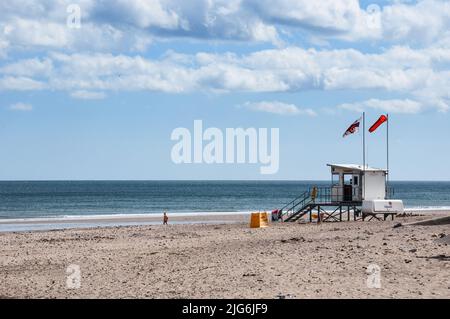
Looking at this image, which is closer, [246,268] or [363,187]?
[246,268]

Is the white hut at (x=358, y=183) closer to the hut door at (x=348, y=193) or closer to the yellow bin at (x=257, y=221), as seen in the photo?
the hut door at (x=348, y=193)

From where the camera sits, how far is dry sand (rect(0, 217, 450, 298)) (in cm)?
1520

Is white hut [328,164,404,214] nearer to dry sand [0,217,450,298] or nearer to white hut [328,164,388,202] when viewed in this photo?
white hut [328,164,388,202]

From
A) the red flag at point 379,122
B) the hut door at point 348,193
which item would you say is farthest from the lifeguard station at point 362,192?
the red flag at point 379,122

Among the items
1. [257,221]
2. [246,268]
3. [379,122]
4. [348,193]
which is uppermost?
[379,122]

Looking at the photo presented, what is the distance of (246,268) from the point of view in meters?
18.0

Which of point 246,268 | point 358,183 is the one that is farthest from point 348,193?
point 246,268

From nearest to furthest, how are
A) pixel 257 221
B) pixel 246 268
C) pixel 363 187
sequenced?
pixel 246 268, pixel 257 221, pixel 363 187

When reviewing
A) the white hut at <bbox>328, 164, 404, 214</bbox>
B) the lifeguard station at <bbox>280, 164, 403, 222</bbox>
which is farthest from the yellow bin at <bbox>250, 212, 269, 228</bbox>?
the white hut at <bbox>328, 164, 404, 214</bbox>

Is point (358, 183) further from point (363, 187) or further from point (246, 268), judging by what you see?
point (246, 268)
